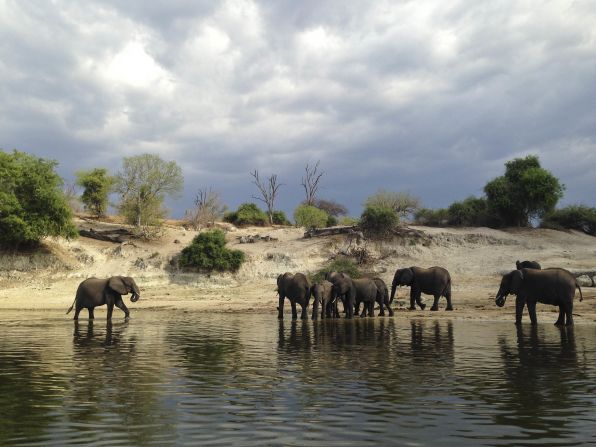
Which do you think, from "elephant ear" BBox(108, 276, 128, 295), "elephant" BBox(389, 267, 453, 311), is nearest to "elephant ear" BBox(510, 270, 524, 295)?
"elephant" BBox(389, 267, 453, 311)

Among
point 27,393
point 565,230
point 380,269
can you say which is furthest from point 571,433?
point 565,230

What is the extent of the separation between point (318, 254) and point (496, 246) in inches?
518

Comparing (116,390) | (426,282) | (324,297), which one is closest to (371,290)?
(324,297)

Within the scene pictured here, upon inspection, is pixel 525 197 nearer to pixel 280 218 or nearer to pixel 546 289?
pixel 546 289

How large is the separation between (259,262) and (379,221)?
9.64 metres

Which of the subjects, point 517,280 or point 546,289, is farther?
point 517,280

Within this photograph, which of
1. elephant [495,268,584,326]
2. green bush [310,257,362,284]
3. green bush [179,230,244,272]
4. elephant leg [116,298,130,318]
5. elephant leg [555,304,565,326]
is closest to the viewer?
elephant [495,268,584,326]

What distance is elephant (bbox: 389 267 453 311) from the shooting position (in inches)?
1088

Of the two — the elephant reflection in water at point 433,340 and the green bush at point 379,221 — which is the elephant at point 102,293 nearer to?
the elephant reflection in water at point 433,340

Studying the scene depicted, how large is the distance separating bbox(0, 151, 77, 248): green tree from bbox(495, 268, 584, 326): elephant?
33.0 m

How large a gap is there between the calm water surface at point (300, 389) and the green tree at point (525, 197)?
34.2 meters

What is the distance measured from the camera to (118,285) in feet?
78.6

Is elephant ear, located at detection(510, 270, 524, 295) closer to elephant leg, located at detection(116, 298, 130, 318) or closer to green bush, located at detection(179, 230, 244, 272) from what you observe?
elephant leg, located at detection(116, 298, 130, 318)

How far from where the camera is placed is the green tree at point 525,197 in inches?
1948
